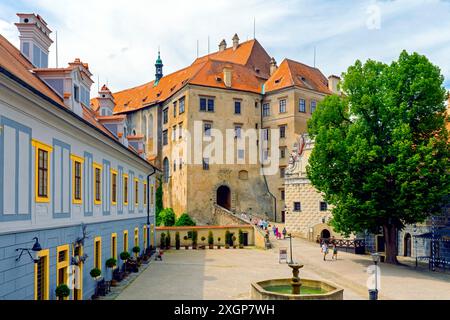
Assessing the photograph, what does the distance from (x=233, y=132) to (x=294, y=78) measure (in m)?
9.79

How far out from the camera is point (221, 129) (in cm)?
5559

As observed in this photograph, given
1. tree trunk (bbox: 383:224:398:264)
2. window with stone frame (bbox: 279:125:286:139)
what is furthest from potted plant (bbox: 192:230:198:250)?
window with stone frame (bbox: 279:125:286:139)

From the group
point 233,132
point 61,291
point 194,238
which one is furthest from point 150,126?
point 61,291

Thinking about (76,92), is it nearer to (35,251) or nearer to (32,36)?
(32,36)

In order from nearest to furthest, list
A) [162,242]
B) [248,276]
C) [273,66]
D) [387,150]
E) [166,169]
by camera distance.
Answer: [248,276] → [387,150] → [162,242] → [166,169] → [273,66]

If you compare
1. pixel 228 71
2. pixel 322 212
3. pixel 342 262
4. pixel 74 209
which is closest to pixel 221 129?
pixel 228 71

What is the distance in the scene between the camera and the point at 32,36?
19203 mm

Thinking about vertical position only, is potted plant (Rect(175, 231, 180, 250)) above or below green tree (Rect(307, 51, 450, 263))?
below

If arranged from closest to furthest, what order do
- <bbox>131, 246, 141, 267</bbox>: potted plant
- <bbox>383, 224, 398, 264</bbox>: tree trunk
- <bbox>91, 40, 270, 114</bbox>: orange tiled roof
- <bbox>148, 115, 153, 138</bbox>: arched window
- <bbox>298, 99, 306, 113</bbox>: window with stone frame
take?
1. <bbox>131, 246, 141, 267</bbox>: potted plant
2. <bbox>383, 224, 398, 264</bbox>: tree trunk
3. <bbox>298, 99, 306, 113</bbox>: window with stone frame
4. <bbox>91, 40, 270, 114</bbox>: orange tiled roof
5. <bbox>148, 115, 153, 138</bbox>: arched window

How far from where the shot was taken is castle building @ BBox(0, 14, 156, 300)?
37.2 feet

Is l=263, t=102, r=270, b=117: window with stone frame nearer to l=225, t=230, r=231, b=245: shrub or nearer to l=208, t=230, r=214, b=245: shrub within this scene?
l=225, t=230, r=231, b=245: shrub

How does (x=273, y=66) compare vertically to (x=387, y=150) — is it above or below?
above

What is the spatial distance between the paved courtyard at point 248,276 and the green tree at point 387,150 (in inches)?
125

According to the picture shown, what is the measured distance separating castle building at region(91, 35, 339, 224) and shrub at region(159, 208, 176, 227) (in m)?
1.04
